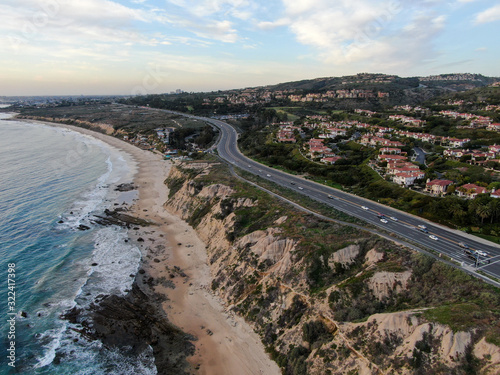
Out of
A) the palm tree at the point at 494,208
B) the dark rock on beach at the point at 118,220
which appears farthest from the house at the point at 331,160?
the dark rock on beach at the point at 118,220

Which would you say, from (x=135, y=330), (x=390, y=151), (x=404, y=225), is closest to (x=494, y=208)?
(x=404, y=225)

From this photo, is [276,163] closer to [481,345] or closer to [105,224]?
[105,224]

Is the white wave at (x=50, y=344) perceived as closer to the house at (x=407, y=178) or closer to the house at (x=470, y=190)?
the house at (x=407, y=178)

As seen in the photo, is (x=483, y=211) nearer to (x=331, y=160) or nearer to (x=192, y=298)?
(x=331, y=160)

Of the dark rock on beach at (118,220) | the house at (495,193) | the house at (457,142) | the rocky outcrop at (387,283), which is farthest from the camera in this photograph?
the house at (457,142)

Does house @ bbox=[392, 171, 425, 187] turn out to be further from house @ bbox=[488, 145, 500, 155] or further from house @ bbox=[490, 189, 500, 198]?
house @ bbox=[488, 145, 500, 155]

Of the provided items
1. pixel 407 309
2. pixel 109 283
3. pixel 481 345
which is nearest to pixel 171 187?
pixel 109 283

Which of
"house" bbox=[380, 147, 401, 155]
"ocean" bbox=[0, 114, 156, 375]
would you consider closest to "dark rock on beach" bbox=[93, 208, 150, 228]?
"ocean" bbox=[0, 114, 156, 375]
